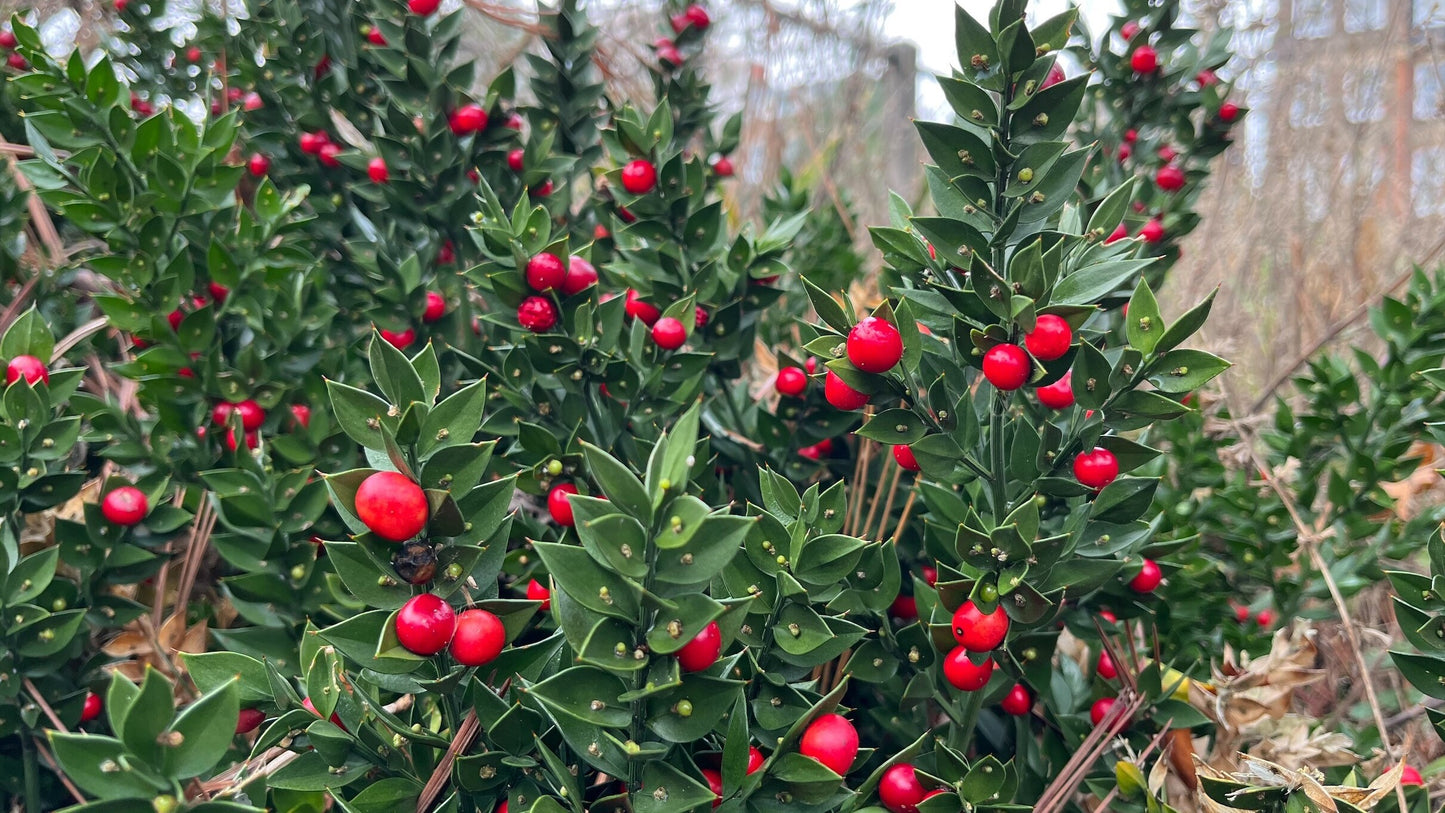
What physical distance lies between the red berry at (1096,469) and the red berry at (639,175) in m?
0.78

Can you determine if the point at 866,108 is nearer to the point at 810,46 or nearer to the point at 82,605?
the point at 810,46

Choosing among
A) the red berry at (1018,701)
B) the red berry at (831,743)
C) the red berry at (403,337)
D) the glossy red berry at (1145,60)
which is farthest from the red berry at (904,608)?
the glossy red berry at (1145,60)

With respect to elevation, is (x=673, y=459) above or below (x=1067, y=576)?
above

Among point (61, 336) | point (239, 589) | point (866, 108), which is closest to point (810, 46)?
point (866, 108)

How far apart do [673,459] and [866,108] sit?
4.23m

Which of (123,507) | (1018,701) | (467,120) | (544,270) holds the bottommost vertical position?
(1018,701)

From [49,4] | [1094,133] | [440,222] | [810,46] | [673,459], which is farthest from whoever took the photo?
[810,46]

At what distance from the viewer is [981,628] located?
31.1 inches

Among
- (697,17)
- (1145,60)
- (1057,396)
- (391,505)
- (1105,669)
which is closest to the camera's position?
(391,505)

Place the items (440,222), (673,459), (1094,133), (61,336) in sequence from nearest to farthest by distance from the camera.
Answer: (673,459) → (440,222) → (61,336) → (1094,133)

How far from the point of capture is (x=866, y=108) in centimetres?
443

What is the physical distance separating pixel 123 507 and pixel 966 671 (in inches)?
44.2

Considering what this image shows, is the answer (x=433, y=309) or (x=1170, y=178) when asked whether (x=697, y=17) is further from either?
(x=1170, y=178)

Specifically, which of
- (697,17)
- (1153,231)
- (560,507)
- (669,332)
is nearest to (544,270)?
(669,332)
